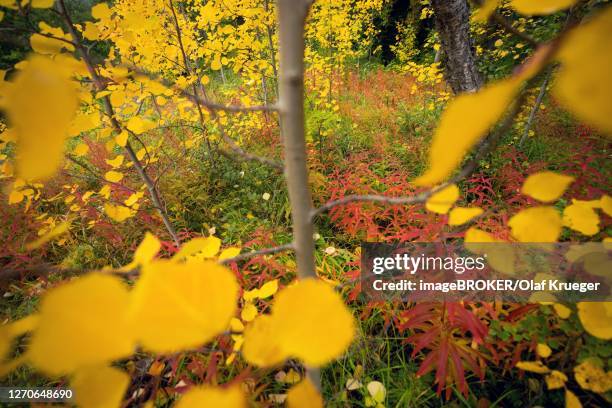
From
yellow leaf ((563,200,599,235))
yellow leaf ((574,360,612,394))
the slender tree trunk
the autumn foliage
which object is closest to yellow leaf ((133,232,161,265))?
the autumn foliage

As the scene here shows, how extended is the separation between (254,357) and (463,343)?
1.08 meters

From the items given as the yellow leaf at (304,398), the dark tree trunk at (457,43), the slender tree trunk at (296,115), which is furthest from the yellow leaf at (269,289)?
the dark tree trunk at (457,43)

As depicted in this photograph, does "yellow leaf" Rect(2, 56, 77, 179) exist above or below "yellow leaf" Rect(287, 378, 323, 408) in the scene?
above

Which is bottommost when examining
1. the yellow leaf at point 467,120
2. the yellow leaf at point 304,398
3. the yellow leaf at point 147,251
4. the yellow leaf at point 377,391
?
the yellow leaf at point 377,391

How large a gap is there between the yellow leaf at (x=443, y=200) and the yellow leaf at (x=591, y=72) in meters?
0.21

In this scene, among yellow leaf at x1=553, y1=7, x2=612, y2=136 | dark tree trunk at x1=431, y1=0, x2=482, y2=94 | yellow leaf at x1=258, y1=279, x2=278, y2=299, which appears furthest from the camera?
dark tree trunk at x1=431, y1=0, x2=482, y2=94

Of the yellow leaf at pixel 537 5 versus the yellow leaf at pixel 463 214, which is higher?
the yellow leaf at pixel 537 5

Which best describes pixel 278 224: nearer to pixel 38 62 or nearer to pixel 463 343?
pixel 463 343

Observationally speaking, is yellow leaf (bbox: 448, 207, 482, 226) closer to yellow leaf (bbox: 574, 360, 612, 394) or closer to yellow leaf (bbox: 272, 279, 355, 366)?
yellow leaf (bbox: 272, 279, 355, 366)

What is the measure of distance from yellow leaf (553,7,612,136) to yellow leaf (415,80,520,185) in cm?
3

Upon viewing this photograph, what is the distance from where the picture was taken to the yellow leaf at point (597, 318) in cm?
53

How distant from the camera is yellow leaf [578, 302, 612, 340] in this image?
53 centimetres

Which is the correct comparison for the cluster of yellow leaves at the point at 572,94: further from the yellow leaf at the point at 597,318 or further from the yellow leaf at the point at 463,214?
the yellow leaf at the point at 597,318

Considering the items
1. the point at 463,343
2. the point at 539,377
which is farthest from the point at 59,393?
the point at 539,377
